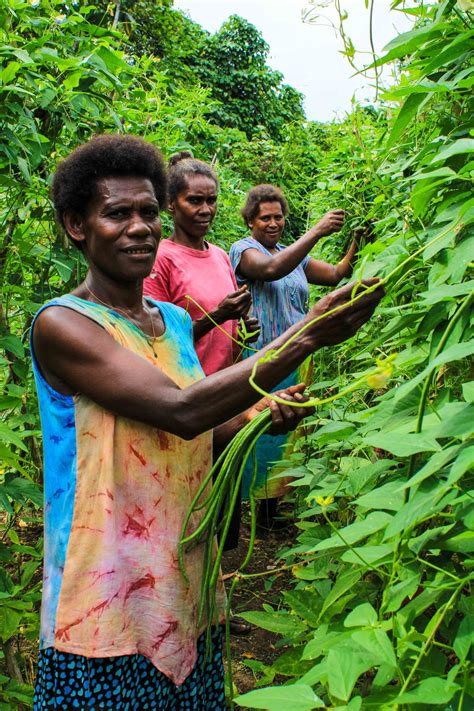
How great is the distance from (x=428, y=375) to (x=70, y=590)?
0.90 m

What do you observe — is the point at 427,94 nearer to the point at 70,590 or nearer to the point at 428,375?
the point at 428,375

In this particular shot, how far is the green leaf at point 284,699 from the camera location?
81 centimetres

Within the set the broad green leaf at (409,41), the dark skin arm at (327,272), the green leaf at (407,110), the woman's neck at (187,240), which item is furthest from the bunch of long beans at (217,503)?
the dark skin arm at (327,272)

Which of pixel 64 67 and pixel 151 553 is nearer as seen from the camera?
pixel 151 553

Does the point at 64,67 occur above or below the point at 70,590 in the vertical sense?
above

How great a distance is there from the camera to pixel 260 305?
3518 millimetres

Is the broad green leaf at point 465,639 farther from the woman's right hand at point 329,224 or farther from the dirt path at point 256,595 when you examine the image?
the woman's right hand at point 329,224

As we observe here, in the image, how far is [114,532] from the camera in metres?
1.40

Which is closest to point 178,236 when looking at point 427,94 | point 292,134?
point 427,94

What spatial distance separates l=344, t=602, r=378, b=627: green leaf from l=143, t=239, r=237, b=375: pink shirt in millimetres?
1933

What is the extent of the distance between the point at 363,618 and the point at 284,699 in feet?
0.54

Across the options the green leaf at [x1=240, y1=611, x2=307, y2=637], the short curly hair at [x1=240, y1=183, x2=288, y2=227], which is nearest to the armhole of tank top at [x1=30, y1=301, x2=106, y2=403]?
the green leaf at [x1=240, y1=611, x2=307, y2=637]

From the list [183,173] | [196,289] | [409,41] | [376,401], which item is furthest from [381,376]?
[183,173]

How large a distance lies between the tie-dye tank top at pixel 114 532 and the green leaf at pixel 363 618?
61 cm
